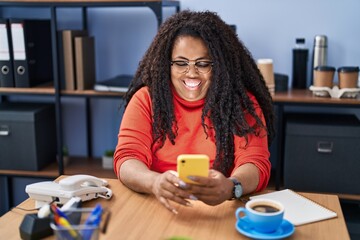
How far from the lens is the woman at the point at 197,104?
5.40 ft

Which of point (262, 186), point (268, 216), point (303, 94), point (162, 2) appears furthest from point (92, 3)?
point (268, 216)

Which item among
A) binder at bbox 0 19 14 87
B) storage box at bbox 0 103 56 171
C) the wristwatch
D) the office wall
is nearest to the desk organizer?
the office wall

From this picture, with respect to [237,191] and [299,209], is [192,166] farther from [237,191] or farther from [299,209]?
[299,209]

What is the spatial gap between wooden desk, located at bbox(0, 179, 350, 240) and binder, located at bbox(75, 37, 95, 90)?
1257 mm

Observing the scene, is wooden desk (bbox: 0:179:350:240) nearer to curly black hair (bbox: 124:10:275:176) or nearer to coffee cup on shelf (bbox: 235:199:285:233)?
coffee cup on shelf (bbox: 235:199:285:233)

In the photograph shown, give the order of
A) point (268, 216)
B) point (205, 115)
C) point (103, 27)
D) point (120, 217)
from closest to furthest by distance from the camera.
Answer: point (268, 216), point (120, 217), point (205, 115), point (103, 27)

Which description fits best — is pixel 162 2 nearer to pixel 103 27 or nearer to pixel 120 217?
pixel 103 27

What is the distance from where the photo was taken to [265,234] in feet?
3.81

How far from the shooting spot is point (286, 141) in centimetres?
239

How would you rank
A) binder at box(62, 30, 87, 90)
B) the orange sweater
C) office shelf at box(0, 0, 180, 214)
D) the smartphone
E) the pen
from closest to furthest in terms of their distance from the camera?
the pen
the smartphone
the orange sweater
office shelf at box(0, 0, 180, 214)
binder at box(62, 30, 87, 90)

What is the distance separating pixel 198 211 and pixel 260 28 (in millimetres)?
1547

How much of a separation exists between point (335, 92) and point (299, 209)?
115cm

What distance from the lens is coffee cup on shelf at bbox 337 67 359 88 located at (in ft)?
7.56

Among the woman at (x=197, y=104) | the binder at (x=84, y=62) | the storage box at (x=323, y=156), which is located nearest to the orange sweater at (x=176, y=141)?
the woman at (x=197, y=104)
